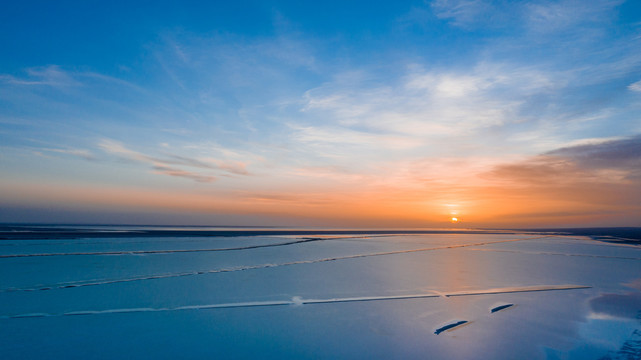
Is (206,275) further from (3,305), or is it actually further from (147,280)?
(3,305)

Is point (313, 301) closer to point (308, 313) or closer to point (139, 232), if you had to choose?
point (308, 313)

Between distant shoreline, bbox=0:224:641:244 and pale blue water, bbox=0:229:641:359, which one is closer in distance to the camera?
pale blue water, bbox=0:229:641:359

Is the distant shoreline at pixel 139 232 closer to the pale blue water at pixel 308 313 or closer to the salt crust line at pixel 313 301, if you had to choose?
the pale blue water at pixel 308 313

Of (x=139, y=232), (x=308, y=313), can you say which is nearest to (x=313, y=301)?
(x=308, y=313)

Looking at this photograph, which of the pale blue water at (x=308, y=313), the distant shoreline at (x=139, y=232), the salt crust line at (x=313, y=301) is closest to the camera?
the pale blue water at (x=308, y=313)

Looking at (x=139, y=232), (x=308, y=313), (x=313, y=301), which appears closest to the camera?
(x=308, y=313)

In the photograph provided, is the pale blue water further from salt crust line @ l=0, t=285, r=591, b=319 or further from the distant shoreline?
the distant shoreline

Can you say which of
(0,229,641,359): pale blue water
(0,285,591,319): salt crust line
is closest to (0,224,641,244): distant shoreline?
(0,229,641,359): pale blue water

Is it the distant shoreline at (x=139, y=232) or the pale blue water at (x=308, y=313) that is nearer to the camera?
the pale blue water at (x=308, y=313)

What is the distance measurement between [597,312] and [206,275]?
8376 millimetres

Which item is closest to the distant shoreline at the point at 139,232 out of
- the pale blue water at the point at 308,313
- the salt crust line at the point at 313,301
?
the pale blue water at the point at 308,313

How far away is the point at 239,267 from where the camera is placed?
10.3 meters

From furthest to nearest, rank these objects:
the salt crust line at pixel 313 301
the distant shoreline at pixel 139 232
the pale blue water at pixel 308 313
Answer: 1. the distant shoreline at pixel 139 232
2. the salt crust line at pixel 313 301
3. the pale blue water at pixel 308 313

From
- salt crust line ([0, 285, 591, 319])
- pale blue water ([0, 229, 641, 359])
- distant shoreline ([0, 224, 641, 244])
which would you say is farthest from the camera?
distant shoreline ([0, 224, 641, 244])
